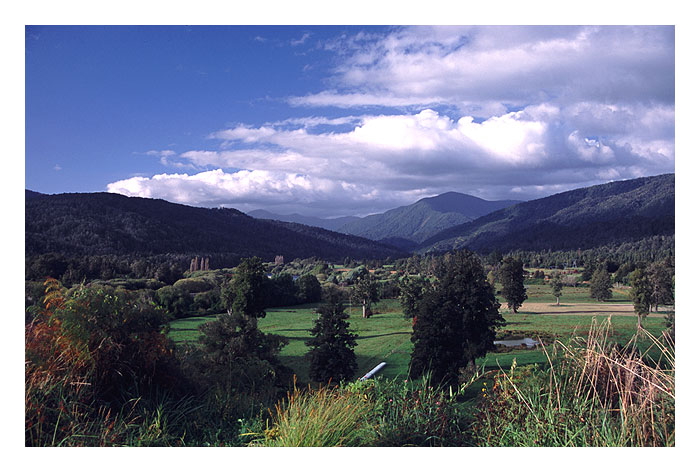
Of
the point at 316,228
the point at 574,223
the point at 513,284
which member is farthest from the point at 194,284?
the point at 574,223

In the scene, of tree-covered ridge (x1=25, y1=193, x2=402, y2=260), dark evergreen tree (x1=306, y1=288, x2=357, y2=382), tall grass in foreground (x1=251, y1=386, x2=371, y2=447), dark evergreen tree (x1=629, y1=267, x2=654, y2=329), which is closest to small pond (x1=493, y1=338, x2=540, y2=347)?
dark evergreen tree (x1=629, y1=267, x2=654, y2=329)

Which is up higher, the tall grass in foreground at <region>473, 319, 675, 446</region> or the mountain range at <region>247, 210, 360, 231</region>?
the mountain range at <region>247, 210, 360, 231</region>

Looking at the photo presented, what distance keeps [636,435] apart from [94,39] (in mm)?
6695

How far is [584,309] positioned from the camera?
32.0 ft

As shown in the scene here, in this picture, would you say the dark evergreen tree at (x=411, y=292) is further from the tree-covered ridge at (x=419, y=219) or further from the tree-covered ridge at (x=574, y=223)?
the tree-covered ridge at (x=574, y=223)

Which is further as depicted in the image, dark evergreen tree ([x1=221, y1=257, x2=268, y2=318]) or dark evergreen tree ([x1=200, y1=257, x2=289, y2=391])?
dark evergreen tree ([x1=221, y1=257, x2=268, y2=318])

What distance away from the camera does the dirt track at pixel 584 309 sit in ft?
31.0

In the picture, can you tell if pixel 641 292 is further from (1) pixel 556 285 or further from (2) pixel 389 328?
(2) pixel 389 328

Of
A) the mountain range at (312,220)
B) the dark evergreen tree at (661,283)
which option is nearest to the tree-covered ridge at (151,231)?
the mountain range at (312,220)

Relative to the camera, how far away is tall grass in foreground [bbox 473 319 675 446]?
10.5 ft

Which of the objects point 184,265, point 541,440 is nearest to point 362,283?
point 184,265

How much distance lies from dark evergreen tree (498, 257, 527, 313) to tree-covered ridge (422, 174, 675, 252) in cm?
328

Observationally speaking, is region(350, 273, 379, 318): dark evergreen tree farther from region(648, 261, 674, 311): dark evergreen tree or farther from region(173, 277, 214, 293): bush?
region(648, 261, 674, 311): dark evergreen tree
